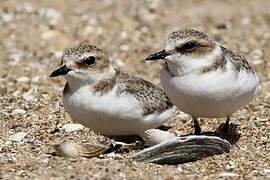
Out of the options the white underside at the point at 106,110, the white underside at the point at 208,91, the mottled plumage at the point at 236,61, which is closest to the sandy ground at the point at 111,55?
the white underside at the point at 106,110

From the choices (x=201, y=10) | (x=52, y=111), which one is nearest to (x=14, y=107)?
(x=52, y=111)

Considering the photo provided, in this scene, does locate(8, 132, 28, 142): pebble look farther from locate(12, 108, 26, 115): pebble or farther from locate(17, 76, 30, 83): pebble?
locate(17, 76, 30, 83): pebble

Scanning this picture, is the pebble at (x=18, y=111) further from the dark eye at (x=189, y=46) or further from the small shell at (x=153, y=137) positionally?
the dark eye at (x=189, y=46)

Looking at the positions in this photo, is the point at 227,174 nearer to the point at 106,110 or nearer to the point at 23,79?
the point at 106,110

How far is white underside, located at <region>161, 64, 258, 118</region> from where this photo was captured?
16.0 ft

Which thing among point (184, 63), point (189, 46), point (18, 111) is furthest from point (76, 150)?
point (18, 111)

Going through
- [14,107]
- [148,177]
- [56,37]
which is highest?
[56,37]

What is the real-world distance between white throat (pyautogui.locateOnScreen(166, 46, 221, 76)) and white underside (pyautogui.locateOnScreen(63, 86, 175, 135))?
0.35 metres

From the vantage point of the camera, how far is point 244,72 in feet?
16.9

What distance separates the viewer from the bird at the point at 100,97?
4848 mm

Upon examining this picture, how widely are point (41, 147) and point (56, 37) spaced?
391 centimetres

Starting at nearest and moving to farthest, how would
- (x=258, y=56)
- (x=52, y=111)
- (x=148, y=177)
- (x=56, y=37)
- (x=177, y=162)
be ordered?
1. (x=148, y=177)
2. (x=177, y=162)
3. (x=52, y=111)
4. (x=258, y=56)
5. (x=56, y=37)

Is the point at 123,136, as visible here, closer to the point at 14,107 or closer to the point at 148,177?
the point at 148,177

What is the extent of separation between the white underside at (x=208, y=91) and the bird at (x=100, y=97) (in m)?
0.25
